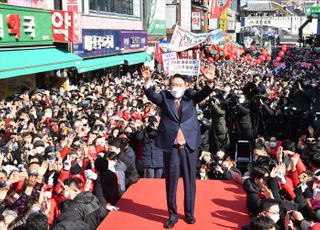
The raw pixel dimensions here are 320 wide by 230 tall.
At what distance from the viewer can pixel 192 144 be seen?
14.7 feet

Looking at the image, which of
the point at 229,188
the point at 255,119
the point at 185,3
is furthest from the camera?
the point at 185,3

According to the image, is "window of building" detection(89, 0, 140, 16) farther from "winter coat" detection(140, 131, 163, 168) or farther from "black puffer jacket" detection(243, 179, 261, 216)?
"black puffer jacket" detection(243, 179, 261, 216)

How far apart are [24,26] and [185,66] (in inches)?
329

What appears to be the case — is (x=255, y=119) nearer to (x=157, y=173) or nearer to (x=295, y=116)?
(x=295, y=116)

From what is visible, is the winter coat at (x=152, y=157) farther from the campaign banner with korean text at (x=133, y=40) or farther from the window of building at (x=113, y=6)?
the campaign banner with korean text at (x=133, y=40)

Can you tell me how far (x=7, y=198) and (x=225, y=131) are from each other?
4.59m

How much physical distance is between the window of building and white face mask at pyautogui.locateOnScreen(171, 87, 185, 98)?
18949 mm

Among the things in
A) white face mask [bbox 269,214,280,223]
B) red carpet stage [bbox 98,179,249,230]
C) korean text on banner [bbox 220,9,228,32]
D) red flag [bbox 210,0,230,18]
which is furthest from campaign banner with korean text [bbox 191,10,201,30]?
white face mask [bbox 269,214,280,223]

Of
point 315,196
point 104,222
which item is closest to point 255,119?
point 315,196

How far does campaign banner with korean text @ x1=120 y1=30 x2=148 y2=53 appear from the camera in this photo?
85.5ft

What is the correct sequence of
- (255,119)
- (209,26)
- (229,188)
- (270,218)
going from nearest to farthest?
(270,218), (229,188), (255,119), (209,26)

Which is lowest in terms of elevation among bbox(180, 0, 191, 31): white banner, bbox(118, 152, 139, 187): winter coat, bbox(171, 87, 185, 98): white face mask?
bbox(118, 152, 139, 187): winter coat

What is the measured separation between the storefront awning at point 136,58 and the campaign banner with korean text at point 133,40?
12.8 inches

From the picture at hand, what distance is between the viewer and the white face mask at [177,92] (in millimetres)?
4426
